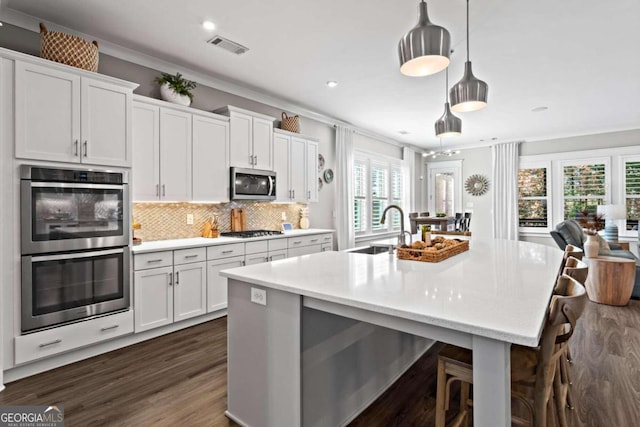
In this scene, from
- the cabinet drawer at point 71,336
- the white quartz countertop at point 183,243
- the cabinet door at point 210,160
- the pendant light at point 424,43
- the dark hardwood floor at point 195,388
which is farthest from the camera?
the cabinet door at point 210,160

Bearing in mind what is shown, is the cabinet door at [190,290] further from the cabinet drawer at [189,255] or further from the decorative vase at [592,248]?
the decorative vase at [592,248]

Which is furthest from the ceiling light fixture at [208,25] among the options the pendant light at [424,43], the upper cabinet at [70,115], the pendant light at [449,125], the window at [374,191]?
the window at [374,191]

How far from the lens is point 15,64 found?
242 cm

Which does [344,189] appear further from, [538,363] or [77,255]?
[538,363]

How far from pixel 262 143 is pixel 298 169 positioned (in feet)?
2.61

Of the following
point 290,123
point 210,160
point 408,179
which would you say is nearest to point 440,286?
point 210,160

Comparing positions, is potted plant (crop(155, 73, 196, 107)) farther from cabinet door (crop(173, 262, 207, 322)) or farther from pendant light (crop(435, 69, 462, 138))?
pendant light (crop(435, 69, 462, 138))

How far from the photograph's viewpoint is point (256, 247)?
4.04 m

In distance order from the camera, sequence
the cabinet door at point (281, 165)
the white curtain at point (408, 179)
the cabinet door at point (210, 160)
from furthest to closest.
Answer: the white curtain at point (408, 179)
the cabinet door at point (281, 165)
the cabinet door at point (210, 160)

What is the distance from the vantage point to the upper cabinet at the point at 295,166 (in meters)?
4.75

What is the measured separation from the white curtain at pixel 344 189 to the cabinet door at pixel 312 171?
0.76m

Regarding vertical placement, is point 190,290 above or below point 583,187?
below

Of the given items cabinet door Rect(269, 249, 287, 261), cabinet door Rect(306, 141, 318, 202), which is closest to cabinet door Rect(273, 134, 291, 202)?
cabinet door Rect(306, 141, 318, 202)

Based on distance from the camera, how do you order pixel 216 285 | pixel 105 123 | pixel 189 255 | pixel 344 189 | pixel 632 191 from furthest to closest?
pixel 632 191 → pixel 344 189 → pixel 216 285 → pixel 189 255 → pixel 105 123
